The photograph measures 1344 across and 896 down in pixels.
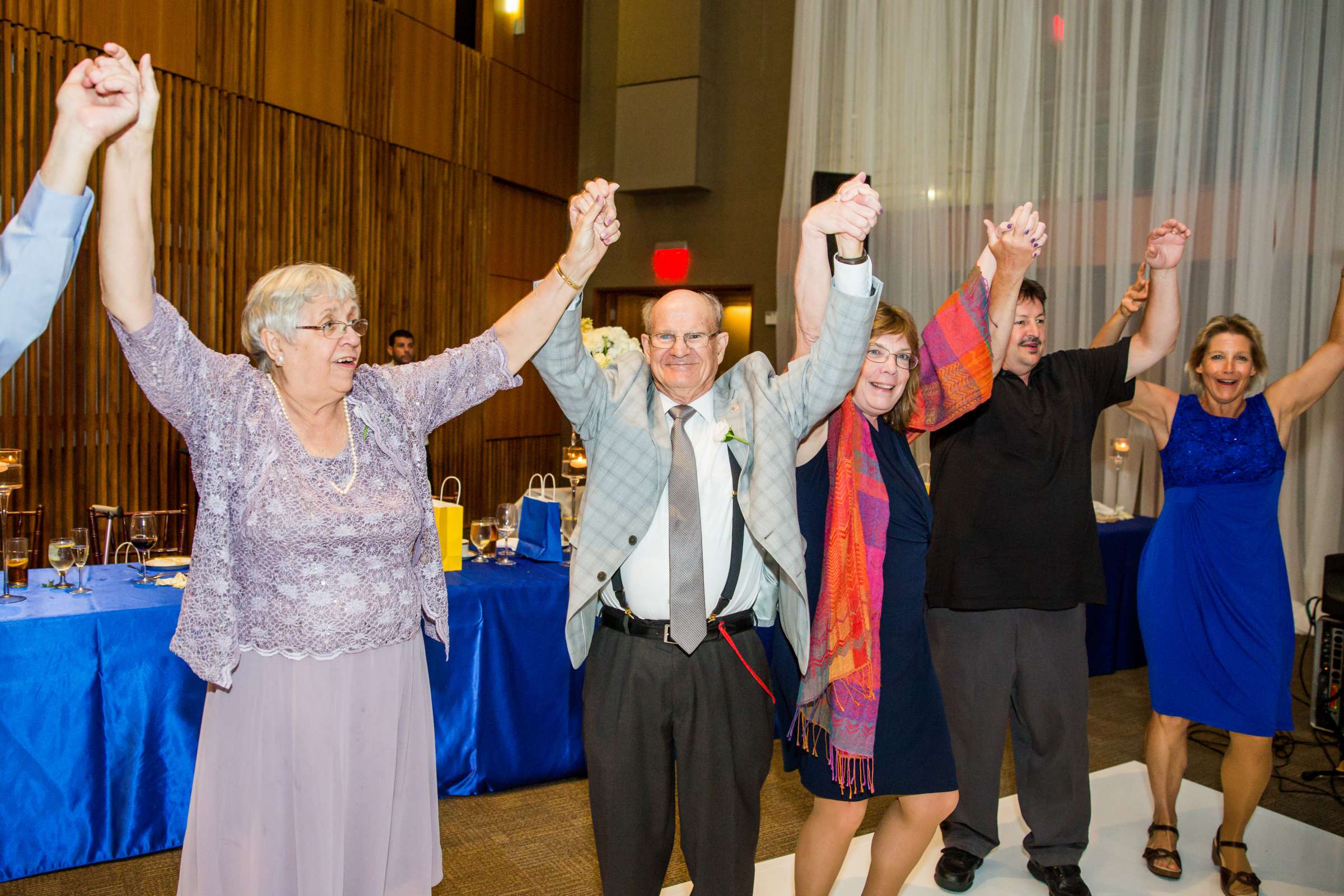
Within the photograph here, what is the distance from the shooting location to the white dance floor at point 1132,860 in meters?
2.92

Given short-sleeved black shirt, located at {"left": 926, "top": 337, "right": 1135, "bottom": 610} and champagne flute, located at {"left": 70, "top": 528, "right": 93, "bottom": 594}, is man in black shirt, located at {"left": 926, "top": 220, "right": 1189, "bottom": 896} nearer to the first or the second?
short-sleeved black shirt, located at {"left": 926, "top": 337, "right": 1135, "bottom": 610}

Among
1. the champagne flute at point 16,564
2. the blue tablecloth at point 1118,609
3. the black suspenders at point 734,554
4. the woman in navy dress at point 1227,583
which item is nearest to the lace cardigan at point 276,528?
the black suspenders at point 734,554

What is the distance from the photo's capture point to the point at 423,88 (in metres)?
8.31

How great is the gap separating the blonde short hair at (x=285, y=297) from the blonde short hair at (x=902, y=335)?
1.13 meters

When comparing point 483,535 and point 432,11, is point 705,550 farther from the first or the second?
point 432,11

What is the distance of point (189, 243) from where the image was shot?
6559 millimetres

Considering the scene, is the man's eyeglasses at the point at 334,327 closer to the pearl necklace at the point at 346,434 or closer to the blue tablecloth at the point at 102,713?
the pearl necklace at the point at 346,434

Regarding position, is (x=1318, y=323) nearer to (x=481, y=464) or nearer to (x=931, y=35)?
(x=931, y=35)

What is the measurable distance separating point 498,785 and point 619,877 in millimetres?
1614

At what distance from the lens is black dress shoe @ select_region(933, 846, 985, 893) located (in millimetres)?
2904

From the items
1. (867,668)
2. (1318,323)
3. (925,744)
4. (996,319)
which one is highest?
(1318,323)

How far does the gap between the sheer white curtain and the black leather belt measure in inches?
187

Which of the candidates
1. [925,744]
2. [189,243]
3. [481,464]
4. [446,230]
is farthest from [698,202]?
[925,744]

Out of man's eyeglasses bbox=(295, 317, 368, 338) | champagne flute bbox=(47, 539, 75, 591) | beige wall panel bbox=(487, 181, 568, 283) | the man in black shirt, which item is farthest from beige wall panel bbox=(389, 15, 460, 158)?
man's eyeglasses bbox=(295, 317, 368, 338)
